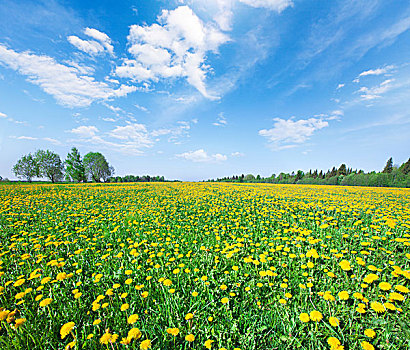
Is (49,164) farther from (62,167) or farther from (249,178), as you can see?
(249,178)

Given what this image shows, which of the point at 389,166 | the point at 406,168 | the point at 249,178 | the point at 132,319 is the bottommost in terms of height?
the point at 132,319

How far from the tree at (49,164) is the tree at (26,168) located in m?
1.30

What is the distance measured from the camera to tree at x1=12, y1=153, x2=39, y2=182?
54.4 meters

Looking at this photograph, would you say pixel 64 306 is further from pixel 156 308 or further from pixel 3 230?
pixel 3 230

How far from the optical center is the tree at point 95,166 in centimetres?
5850

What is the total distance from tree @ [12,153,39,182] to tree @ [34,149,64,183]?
130 centimetres

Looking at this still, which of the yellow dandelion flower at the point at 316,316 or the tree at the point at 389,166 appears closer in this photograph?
the yellow dandelion flower at the point at 316,316

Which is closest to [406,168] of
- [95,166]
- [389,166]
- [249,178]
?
[389,166]

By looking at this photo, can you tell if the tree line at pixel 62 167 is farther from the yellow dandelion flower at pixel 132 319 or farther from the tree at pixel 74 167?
the yellow dandelion flower at pixel 132 319

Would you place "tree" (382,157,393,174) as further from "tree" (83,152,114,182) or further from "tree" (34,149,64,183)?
"tree" (34,149,64,183)

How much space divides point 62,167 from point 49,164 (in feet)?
11.7

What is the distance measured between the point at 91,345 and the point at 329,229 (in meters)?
5.66

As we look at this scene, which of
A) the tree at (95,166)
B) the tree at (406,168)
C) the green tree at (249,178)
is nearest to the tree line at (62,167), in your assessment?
the tree at (95,166)

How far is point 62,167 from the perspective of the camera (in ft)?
195
